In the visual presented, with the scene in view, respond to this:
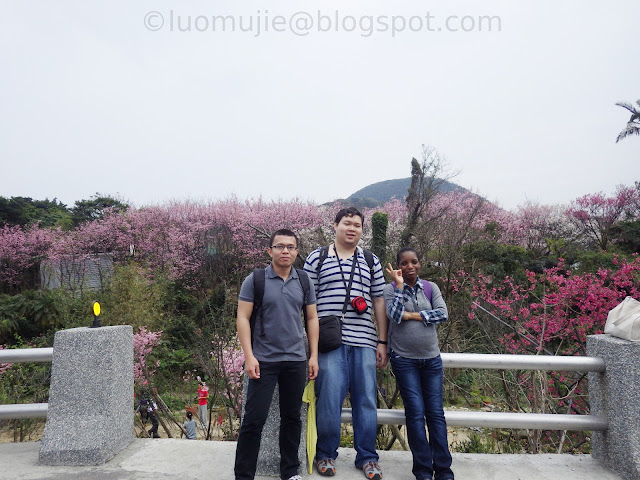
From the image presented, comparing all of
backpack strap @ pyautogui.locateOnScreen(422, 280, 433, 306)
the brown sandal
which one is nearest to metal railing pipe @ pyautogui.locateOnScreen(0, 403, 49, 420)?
the brown sandal

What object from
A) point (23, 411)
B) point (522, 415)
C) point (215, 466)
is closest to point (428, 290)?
point (522, 415)

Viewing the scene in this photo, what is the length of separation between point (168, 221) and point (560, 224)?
2404 cm

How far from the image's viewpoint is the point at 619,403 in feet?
9.66

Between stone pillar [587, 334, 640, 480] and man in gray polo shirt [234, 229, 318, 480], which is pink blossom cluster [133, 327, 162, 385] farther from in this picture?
stone pillar [587, 334, 640, 480]

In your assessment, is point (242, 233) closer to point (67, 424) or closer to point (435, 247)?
point (435, 247)

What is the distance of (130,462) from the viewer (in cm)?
315

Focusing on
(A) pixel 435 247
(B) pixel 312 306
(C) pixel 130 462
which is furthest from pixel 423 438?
(A) pixel 435 247

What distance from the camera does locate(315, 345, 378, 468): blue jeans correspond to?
2941 millimetres

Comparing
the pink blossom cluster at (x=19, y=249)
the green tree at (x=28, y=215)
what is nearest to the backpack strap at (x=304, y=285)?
the pink blossom cluster at (x=19, y=249)

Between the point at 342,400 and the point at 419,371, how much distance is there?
575mm

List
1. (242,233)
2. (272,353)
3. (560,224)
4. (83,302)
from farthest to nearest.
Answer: (560,224) < (242,233) < (83,302) < (272,353)

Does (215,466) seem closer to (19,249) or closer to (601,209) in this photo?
(19,249)

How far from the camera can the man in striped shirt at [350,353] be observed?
2.95 metres

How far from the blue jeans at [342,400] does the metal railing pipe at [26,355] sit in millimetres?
2138
